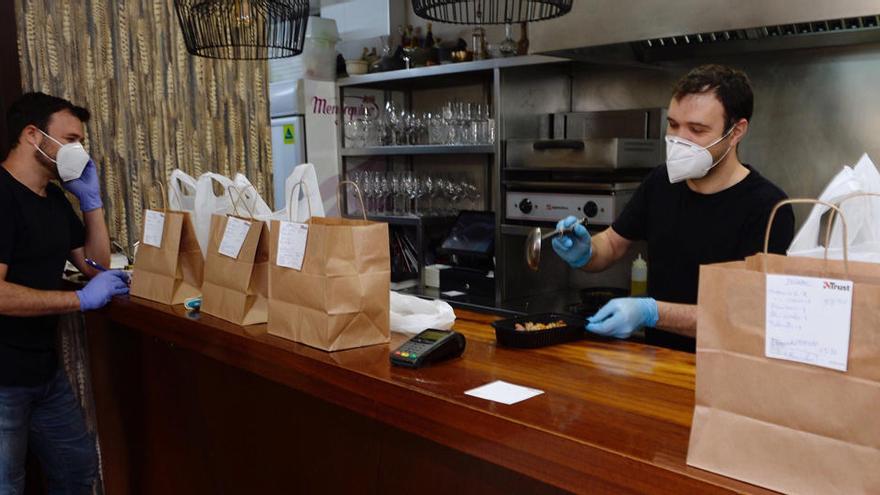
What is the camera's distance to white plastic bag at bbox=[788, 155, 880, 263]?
129 centimetres

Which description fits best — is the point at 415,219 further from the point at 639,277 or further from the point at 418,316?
the point at 418,316

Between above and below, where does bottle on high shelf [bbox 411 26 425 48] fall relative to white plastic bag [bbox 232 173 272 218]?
above

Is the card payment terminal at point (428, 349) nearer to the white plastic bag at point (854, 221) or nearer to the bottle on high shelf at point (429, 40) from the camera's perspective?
the white plastic bag at point (854, 221)

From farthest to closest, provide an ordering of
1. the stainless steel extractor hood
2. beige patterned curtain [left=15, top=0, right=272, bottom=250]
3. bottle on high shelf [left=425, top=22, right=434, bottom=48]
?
bottle on high shelf [left=425, top=22, right=434, bottom=48]
beige patterned curtain [left=15, top=0, right=272, bottom=250]
the stainless steel extractor hood

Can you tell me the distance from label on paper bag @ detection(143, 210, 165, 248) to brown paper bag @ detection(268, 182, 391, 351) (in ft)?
2.32

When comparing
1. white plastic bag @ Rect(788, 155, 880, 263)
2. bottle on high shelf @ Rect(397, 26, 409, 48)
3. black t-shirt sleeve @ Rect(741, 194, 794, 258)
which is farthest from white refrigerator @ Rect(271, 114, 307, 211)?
white plastic bag @ Rect(788, 155, 880, 263)

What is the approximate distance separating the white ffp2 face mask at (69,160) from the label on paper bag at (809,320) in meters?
2.26

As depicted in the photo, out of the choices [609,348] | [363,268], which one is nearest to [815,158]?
[609,348]

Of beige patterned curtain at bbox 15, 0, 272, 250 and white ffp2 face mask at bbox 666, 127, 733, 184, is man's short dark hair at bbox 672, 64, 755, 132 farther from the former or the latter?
beige patterned curtain at bbox 15, 0, 272, 250

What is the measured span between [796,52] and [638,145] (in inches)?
28.1

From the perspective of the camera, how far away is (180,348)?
2.34 metres

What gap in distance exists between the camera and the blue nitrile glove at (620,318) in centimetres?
173

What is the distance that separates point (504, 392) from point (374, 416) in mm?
293

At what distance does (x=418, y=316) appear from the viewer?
6.11 feet
